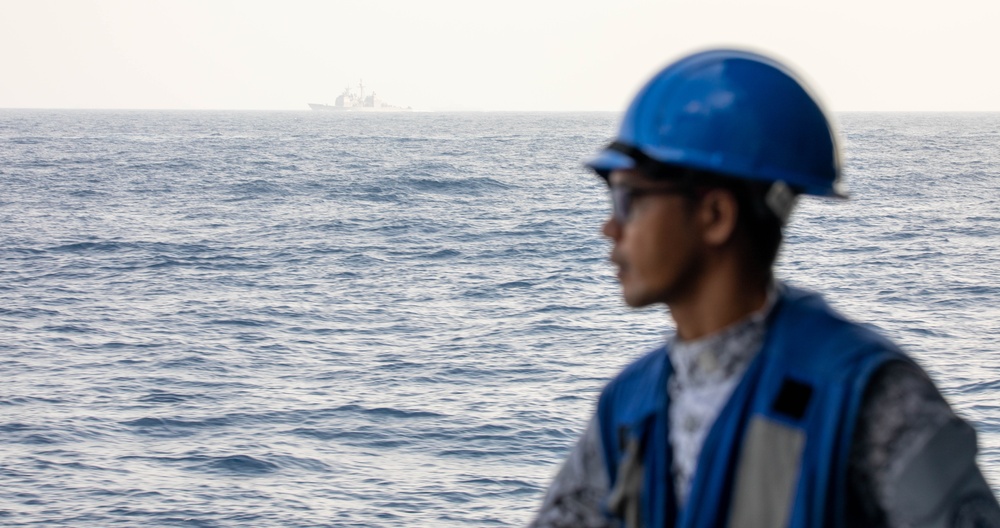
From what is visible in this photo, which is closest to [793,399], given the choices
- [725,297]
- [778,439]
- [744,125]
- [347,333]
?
[778,439]

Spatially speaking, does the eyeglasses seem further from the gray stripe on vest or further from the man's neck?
the gray stripe on vest

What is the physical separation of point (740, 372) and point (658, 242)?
18cm

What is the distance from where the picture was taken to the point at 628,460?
1480 millimetres

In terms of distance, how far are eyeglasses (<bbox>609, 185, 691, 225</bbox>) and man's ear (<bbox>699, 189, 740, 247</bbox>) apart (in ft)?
0.09

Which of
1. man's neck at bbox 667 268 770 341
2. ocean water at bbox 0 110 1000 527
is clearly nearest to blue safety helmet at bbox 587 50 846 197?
man's neck at bbox 667 268 770 341

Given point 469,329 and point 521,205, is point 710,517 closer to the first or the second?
point 469,329

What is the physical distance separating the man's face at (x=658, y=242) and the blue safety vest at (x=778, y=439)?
0.38ft

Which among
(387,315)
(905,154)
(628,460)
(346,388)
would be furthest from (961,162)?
(628,460)

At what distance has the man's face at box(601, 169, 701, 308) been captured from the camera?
1.46 meters

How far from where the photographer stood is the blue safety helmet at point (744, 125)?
1.37 meters

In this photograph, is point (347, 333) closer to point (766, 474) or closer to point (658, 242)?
point (658, 242)

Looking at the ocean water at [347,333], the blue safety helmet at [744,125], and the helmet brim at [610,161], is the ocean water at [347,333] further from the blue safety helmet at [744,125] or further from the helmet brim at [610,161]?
the blue safety helmet at [744,125]

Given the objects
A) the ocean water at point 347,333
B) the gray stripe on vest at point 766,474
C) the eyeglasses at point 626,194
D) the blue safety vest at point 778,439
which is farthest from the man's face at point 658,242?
the ocean water at point 347,333

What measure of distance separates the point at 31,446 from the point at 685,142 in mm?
15917
